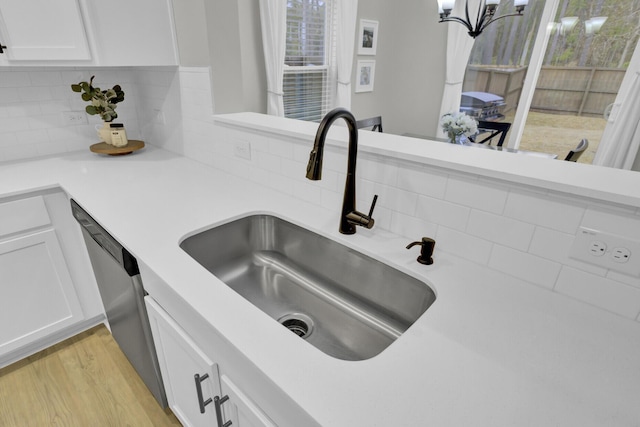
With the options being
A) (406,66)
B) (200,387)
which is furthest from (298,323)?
(406,66)

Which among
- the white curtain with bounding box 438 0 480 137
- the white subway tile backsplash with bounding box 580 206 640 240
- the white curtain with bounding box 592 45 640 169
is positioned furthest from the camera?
the white curtain with bounding box 438 0 480 137

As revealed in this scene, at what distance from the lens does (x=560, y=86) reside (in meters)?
3.35

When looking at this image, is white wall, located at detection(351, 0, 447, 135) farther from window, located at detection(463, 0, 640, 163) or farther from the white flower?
the white flower

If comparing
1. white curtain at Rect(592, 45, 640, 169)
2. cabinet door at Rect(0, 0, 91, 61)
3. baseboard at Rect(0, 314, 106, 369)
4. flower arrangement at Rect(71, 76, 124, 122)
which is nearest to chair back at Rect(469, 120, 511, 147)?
white curtain at Rect(592, 45, 640, 169)

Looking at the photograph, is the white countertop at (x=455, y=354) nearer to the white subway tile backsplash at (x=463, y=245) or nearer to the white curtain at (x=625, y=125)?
the white subway tile backsplash at (x=463, y=245)

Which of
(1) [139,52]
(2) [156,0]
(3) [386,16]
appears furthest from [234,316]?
(3) [386,16]

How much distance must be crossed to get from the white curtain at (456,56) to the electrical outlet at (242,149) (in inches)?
120

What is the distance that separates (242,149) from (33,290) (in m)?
1.17

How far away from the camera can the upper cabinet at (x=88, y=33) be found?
4.51 feet

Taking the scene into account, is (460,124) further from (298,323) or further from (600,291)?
(298,323)

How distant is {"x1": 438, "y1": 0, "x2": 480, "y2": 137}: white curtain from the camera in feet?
11.7

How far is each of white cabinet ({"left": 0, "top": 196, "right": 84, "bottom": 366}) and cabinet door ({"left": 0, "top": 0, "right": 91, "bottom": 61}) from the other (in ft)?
2.06

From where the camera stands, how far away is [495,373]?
0.61 meters

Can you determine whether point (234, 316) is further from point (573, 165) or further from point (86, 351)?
point (86, 351)
